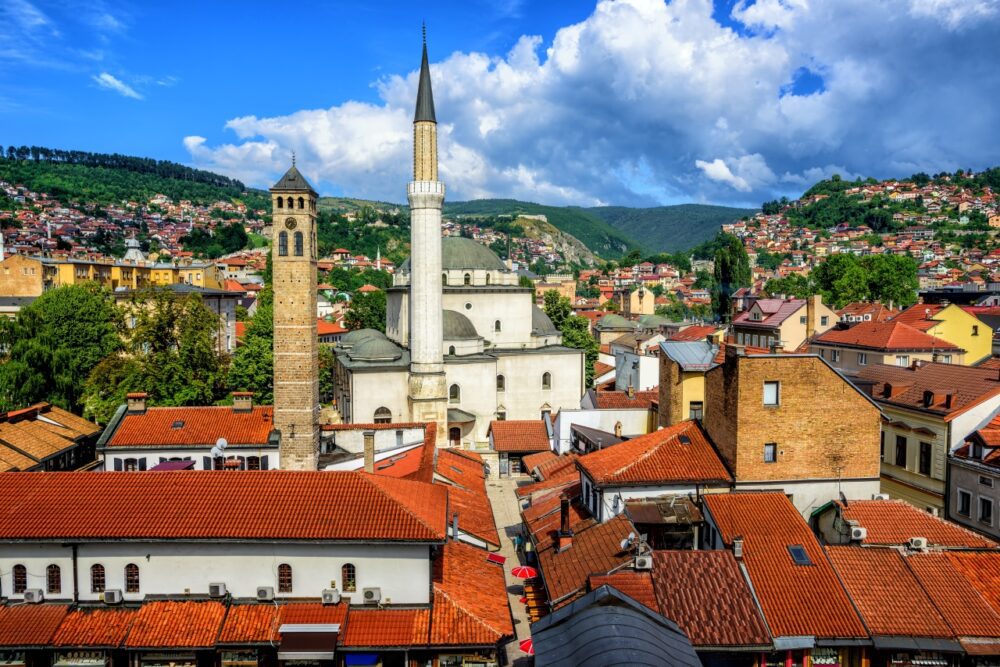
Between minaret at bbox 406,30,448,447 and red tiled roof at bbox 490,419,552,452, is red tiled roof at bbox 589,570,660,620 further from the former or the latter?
minaret at bbox 406,30,448,447

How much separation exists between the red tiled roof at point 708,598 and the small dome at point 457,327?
87.6ft

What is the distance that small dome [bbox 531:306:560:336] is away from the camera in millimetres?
47625

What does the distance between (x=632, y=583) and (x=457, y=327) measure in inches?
1097

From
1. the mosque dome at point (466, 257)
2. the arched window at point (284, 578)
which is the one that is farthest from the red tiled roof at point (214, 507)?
the mosque dome at point (466, 257)

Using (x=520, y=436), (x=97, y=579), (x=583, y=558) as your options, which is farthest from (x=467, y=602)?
(x=520, y=436)

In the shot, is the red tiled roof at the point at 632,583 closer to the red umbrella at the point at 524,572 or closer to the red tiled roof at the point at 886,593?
the red umbrella at the point at 524,572

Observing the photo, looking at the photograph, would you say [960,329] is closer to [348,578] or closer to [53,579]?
[348,578]

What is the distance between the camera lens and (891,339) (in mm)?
33656

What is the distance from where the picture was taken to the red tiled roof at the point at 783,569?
48.0 feet

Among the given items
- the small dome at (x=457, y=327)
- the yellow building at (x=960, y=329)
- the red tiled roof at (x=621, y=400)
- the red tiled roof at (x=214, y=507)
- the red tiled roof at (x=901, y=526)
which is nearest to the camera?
the red tiled roof at (x=214, y=507)

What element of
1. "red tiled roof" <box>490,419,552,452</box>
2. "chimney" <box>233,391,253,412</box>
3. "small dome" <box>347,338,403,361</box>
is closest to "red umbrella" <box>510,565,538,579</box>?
"red tiled roof" <box>490,419,552,452</box>

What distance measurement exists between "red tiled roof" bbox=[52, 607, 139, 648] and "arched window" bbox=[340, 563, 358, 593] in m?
4.49

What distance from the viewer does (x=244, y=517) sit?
16.2 m

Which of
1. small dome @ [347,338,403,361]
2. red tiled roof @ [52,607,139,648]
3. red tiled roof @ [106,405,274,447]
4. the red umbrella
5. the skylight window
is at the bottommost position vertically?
the red umbrella
